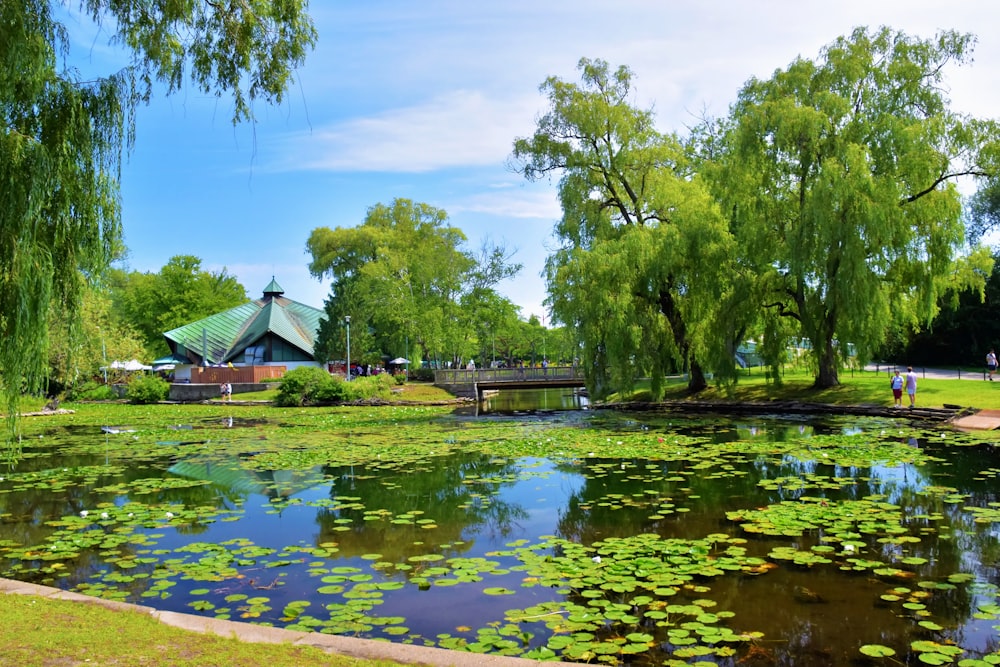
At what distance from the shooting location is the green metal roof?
201 ft

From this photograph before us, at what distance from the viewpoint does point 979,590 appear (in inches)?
277

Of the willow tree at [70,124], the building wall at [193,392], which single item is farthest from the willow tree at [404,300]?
the willow tree at [70,124]

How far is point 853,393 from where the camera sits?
88.0 ft

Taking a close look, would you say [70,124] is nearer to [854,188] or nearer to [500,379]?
[854,188]

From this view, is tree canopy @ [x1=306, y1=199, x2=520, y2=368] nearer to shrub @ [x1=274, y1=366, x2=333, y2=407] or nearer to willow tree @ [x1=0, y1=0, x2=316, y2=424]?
shrub @ [x1=274, y1=366, x2=333, y2=407]

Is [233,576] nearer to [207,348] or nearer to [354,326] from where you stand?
[354,326]

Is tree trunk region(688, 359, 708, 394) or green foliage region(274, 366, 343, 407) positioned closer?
tree trunk region(688, 359, 708, 394)

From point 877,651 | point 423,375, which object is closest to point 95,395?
point 423,375

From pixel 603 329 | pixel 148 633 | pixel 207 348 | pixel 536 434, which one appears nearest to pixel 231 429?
pixel 536 434

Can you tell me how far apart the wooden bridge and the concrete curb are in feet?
127

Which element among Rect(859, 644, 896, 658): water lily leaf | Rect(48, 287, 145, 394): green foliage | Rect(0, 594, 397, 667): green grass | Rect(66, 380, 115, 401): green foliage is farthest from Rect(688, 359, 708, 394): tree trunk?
Rect(66, 380, 115, 401): green foliage

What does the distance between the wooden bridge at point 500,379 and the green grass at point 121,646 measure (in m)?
39.1

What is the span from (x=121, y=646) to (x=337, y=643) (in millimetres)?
1465

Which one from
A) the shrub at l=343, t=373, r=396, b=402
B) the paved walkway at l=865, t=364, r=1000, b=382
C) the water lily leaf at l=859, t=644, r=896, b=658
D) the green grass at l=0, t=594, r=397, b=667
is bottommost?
the water lily leaf at l=859, t=644, r=896, b=658
